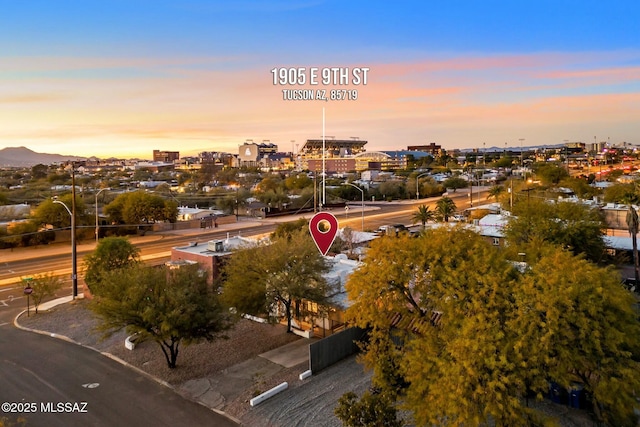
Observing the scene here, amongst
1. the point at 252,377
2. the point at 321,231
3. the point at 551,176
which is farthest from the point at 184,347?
the point at 551,176

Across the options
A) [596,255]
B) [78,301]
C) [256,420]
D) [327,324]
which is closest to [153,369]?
[256,420]

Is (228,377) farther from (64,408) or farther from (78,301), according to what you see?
(78,301)

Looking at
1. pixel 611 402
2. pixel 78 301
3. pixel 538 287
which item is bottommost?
pixel 78 301

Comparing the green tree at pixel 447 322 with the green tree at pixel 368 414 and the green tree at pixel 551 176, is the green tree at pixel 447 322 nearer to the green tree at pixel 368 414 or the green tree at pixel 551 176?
the green tree at pixel 368 414

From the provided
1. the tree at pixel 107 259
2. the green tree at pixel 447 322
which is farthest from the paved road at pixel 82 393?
the tree at pixel 107 259

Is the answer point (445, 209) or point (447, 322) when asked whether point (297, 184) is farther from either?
point (447, 322)

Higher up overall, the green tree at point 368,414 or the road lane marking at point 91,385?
the green tree at point 368,414
